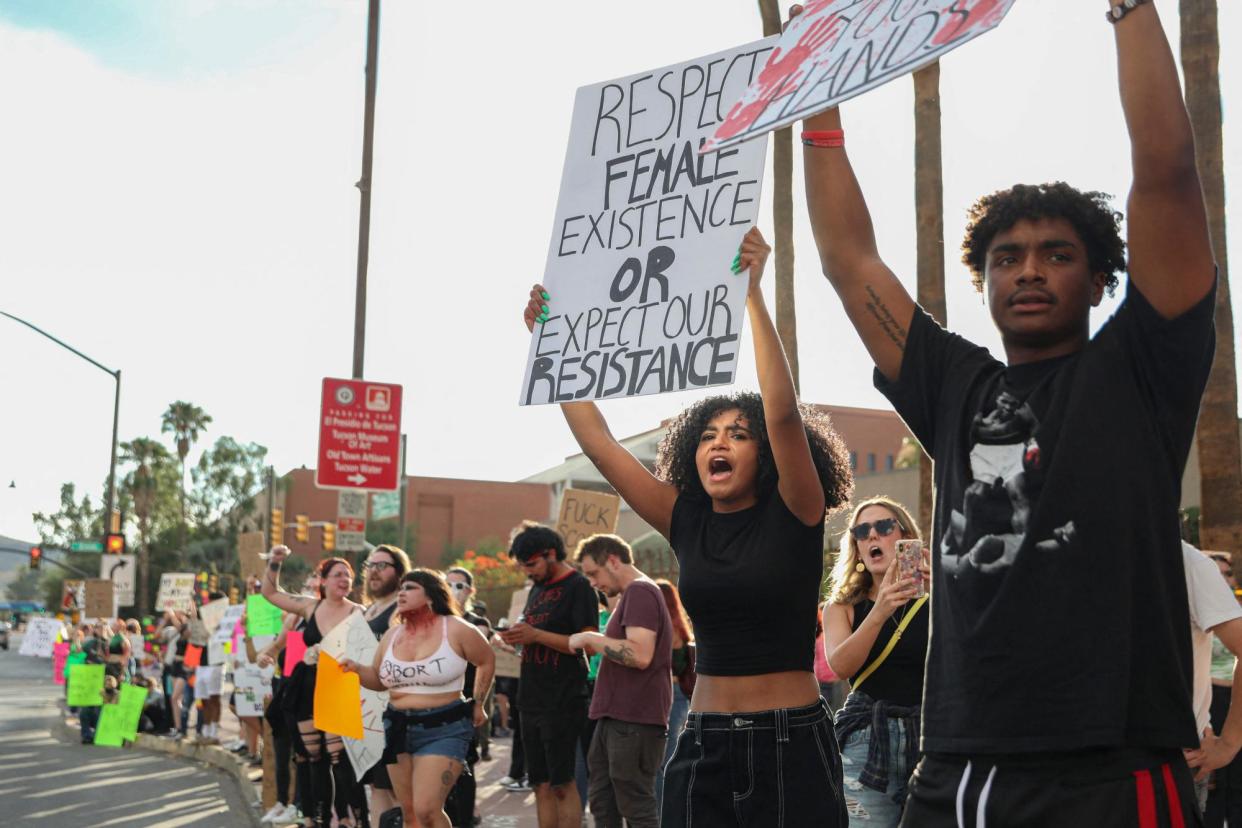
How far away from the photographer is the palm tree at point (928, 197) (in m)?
13.1

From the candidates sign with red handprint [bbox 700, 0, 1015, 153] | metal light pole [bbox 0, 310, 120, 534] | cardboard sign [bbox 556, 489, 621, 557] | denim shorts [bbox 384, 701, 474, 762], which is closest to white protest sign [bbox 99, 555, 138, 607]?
metal light pole [bbox 0, 310, 120, 534]

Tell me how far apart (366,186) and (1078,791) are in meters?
14.4

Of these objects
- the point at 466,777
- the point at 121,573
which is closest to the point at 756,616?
the point at 466,777

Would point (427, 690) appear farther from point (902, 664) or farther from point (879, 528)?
point (902, 664)

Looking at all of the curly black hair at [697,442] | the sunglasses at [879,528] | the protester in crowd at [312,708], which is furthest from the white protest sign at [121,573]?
the curly black hair at [697,442]

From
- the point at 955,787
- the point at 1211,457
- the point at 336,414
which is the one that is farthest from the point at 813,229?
the point at 336,414

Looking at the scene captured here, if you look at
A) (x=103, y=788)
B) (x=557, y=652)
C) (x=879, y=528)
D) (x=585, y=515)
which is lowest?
(x=103, y=788)

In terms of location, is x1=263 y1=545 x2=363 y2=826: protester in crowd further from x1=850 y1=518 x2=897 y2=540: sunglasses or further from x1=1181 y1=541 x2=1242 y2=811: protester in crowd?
x1=1181 y1=541 x2=1242 y2=811: protester in crowd

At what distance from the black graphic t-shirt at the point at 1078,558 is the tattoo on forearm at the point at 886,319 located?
0.97 ft

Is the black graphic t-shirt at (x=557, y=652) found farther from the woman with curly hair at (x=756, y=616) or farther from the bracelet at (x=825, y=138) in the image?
the bracelet at (x=825, y=138)

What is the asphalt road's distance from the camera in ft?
39.8

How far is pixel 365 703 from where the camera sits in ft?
28.7

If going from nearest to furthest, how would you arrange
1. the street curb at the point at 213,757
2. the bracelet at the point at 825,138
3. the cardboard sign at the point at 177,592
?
the bracelet at the point at 825,138 < the street curb at the point at 213,757 < the cardboard sign at the point at 177,592

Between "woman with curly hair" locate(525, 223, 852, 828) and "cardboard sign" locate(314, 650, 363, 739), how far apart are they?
5077 millimetres
